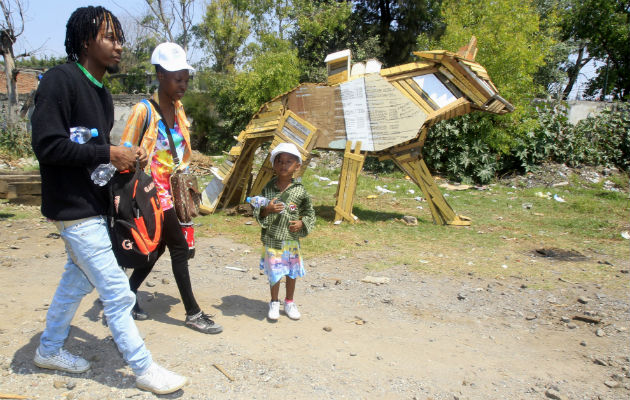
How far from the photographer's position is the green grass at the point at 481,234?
5605 millimetres

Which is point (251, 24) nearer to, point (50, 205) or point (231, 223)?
point (231, 223)

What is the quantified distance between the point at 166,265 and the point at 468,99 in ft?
15.8

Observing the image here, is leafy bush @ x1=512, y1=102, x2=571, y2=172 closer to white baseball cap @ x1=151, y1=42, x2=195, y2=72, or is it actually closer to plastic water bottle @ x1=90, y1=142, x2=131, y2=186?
white baseball cap @ x1=151, y1=42, x2=195, y2=72

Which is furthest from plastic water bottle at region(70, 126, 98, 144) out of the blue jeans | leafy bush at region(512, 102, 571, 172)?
leafy bush at region(512, 102, 571, 172)

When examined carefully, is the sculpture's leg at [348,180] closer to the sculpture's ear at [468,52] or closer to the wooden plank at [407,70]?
the wooden plank at [407,70]

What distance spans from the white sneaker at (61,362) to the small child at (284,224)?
1.46 m

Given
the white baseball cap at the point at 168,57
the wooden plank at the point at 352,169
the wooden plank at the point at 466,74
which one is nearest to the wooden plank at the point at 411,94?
the wooden plank at the point at 466,74

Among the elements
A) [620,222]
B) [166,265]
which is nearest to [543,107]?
[620,222]

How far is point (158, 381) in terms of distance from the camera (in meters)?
2.58

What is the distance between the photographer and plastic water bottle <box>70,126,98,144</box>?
2406 mm

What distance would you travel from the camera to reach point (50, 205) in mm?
2410

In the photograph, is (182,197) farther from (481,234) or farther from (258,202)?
(481,234)

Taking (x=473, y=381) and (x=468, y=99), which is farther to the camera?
(x=468, y=99)

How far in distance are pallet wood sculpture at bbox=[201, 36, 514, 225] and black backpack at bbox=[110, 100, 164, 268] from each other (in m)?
4.36
